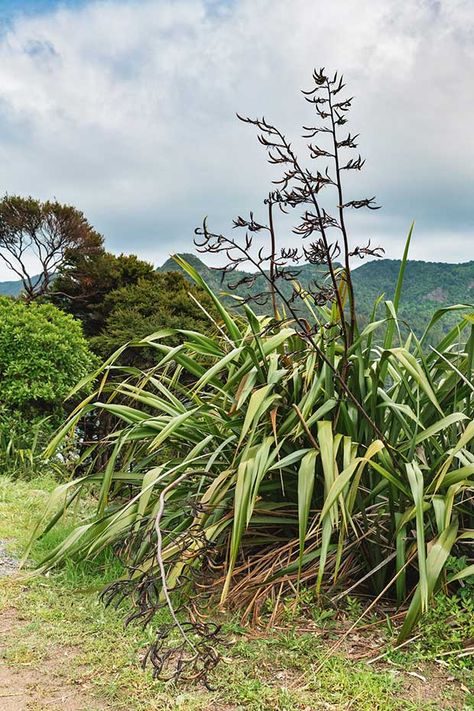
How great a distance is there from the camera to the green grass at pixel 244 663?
2109 millimetres

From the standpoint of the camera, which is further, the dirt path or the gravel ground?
the gravel ground

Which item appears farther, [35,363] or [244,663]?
[35,363]

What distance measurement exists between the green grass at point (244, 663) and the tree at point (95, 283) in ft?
24.3

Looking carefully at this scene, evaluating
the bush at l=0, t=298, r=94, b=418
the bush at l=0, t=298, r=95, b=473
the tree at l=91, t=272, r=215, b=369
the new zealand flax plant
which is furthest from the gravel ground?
the tree at l=91, t=272, r=215, b=369


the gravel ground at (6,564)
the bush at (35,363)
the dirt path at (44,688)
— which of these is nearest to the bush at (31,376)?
the bush at (35,363)

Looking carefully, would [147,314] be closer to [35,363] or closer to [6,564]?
[35,363]

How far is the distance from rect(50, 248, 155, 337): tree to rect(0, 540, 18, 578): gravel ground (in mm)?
6439

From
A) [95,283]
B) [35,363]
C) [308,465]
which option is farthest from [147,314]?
[308,465]

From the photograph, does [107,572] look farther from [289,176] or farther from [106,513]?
[289,176]

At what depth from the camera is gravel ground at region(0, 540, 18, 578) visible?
11.3ft

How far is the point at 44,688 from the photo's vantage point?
7.45 ft

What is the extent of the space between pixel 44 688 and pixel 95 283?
8.62 meters

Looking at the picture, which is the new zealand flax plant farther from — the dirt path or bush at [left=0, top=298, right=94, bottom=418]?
bush at [left=0, top=298, right=94, bottom=418]

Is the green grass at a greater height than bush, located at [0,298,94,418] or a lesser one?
lesser
